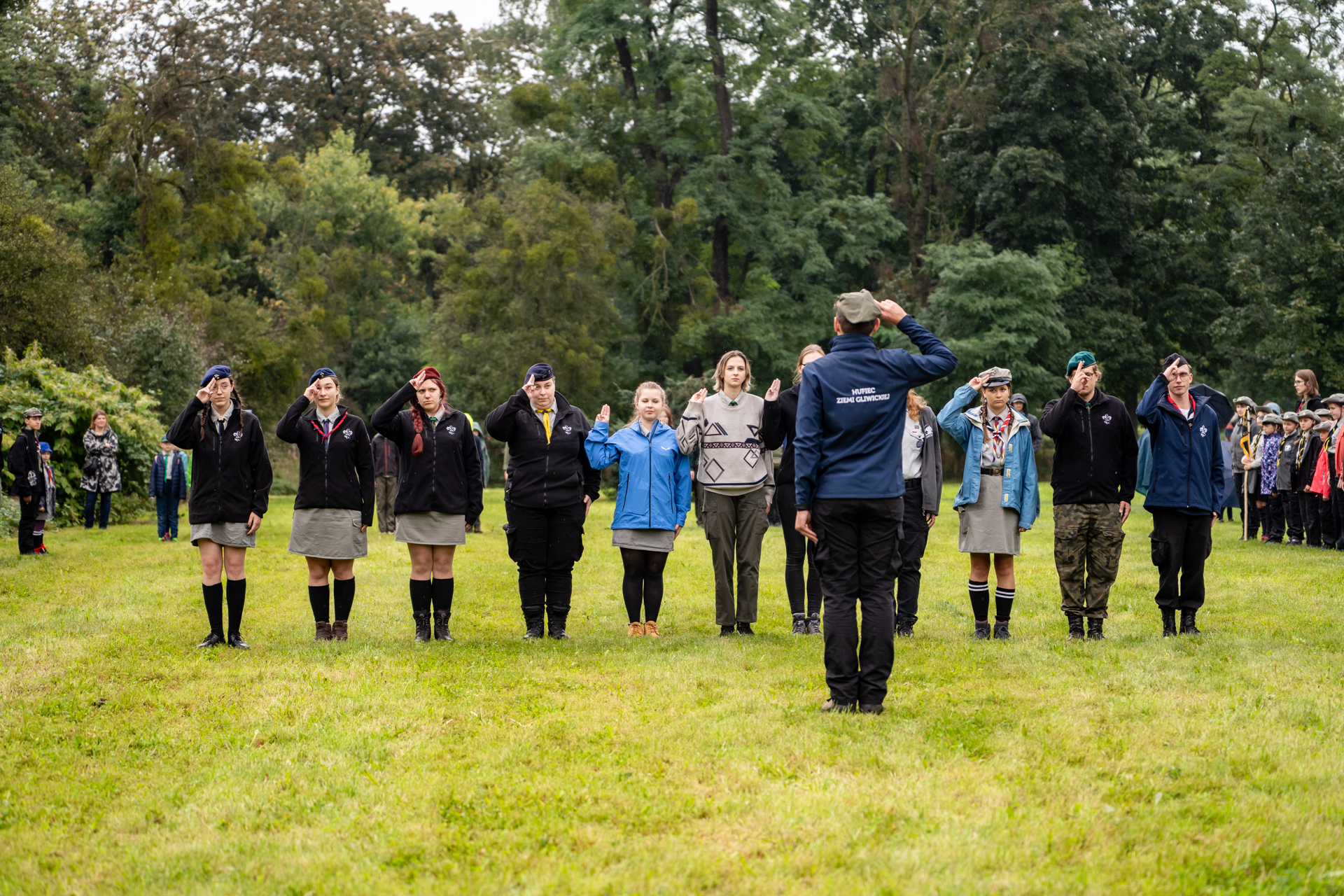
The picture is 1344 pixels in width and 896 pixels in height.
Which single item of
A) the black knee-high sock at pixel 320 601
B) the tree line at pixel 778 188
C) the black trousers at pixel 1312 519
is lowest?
the black knee-high sock at pixel 320 601

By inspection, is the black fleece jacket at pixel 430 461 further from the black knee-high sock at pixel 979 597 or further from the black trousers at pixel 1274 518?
the black trousers at pixel 1274 518

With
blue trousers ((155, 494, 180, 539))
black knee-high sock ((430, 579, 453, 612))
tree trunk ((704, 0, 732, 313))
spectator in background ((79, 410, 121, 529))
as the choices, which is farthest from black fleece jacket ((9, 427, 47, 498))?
tree trunk ((704, 0, 732, 313))

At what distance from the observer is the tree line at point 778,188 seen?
37406 millimetres

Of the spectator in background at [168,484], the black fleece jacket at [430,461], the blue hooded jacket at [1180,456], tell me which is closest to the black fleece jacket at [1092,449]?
the blue hooded jacket at [1180,456]

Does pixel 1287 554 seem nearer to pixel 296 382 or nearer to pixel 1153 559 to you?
pixel 1153 559

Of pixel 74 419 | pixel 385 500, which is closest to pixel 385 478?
pixel 385 500

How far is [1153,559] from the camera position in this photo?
9359 millimetres

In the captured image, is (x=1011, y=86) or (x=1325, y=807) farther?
(x=1011, y=86)

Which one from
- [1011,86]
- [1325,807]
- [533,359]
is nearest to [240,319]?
[533,359]

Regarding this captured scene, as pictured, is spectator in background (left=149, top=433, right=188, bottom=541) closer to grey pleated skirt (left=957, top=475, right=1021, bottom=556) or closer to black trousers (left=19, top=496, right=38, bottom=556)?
black trousers (left=19, top=496, right=38, bottom=556)

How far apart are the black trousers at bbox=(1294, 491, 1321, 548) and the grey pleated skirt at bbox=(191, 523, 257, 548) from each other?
47.2ft

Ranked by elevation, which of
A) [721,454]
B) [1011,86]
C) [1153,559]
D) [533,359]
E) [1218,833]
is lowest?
[1218,833]

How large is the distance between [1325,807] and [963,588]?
811 cm

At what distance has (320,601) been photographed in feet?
31.1
